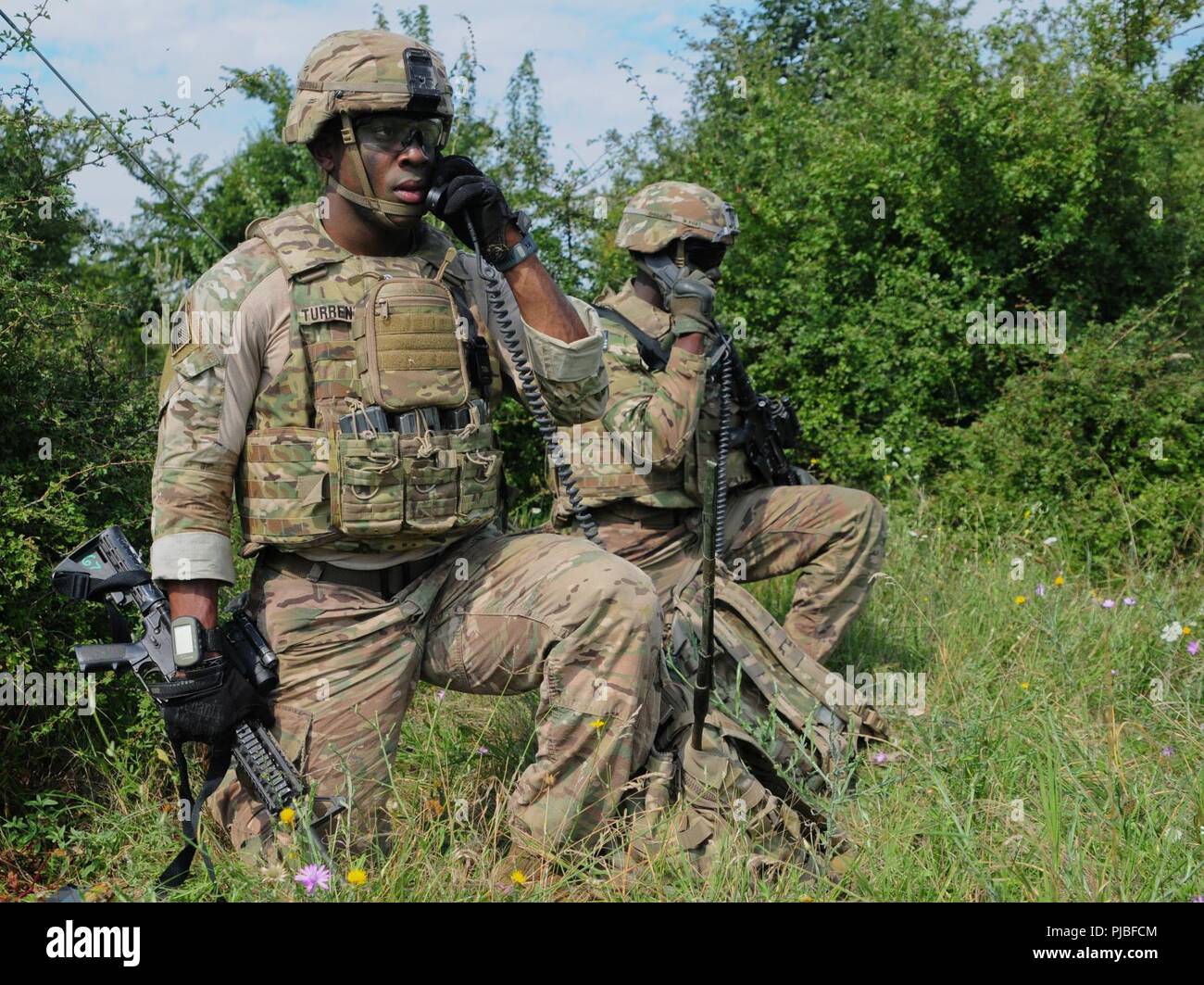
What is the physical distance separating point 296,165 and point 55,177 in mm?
3067

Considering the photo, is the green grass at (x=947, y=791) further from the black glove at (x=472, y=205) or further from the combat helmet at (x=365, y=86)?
the combat helmet at (x=365, y=86)

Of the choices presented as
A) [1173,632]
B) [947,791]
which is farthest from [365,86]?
[1173,632]

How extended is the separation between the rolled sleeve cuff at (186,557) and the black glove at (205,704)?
8.8 inches

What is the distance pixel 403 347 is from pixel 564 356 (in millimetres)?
444

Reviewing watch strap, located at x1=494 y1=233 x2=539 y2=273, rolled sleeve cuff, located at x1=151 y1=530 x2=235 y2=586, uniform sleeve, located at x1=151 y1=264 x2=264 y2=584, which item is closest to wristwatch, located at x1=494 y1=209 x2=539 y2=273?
watch strap, located at x1=494 y1=233 x2=539 y2=273

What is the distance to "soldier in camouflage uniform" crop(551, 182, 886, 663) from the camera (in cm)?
432

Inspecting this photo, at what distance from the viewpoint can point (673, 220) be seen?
472 centimetres

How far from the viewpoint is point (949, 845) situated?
9.98 feet

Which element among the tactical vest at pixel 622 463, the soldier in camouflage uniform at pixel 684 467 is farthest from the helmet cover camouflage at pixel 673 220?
the tactical vest at pixel 622 463

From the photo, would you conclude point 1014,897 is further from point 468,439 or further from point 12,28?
point 12,28

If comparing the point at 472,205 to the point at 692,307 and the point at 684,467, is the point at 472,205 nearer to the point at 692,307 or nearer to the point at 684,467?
the point at 692,307

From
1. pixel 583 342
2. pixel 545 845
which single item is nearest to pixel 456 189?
pixel 583 342

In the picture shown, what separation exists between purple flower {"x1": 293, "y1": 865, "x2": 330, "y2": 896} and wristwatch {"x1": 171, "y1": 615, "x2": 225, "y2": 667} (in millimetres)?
674

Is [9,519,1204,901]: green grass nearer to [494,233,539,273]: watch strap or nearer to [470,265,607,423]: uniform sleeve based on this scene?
[470,265,607,423]: uniform sleeve
